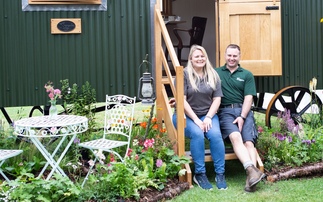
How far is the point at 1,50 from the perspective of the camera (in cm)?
605

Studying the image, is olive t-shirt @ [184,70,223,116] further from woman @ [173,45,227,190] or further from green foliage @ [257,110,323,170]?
green foliage @ [257,110,323,170]

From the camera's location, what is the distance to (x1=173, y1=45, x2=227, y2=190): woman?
15.5 ft

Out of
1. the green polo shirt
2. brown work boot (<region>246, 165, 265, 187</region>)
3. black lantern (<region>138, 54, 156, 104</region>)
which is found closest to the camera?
brown work boot (<region>246, 165, 265, 187</region>)

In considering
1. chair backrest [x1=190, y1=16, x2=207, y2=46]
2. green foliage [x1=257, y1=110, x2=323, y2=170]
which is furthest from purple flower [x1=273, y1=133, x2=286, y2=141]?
chair backrest [x1=190, y1=16, x2=207, y2=46]

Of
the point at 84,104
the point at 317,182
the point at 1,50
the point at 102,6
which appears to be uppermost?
the point at 102,6

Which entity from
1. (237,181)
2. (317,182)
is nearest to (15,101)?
(237,181)

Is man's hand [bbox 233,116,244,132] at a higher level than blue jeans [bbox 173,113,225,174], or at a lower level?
higher

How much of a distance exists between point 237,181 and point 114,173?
1458 millimetres

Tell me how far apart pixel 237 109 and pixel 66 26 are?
242 centimetres

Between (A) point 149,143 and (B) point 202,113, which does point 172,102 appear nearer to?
(B) point 202,113

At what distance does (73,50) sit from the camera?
244 inches

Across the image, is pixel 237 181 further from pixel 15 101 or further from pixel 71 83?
pixel 15 101

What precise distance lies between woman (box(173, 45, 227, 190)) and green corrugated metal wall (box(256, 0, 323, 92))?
1.81 m

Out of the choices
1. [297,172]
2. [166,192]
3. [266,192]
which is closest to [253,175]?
[266,192]
